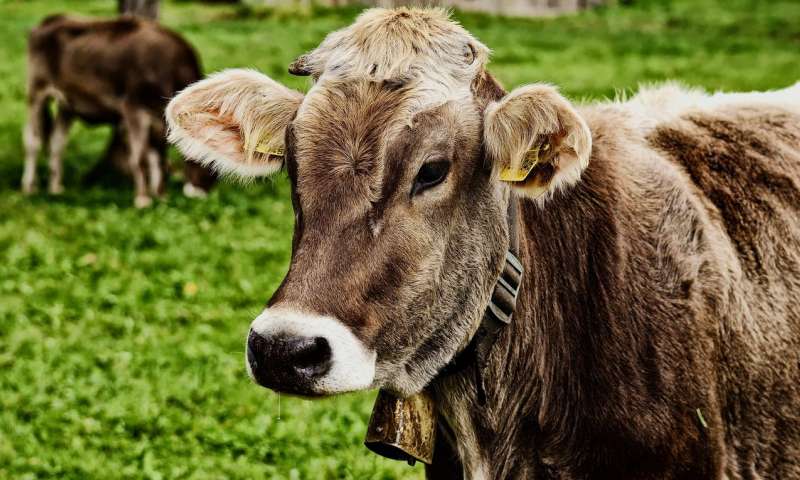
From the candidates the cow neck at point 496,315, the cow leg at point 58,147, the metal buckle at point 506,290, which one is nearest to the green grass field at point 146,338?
the cow leg at point 58,147

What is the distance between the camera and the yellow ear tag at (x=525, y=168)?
3277mm

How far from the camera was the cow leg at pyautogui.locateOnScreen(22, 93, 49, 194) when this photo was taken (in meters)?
12.5

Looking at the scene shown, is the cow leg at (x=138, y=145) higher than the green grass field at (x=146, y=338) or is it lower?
higher

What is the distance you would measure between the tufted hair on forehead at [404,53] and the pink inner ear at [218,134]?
378mm

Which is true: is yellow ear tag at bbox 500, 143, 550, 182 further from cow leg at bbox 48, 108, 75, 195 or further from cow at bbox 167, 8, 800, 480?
cow leg at bbox 48, 108, 75, 195

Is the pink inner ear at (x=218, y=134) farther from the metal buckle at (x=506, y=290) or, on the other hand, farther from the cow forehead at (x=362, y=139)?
the metal buckle at (x=506, y=290)

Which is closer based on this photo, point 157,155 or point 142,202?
point 142,202

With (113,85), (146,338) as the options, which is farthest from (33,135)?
(146,338)

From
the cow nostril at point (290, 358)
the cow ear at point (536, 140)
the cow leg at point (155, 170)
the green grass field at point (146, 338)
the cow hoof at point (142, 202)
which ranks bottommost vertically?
the green grass field at point (146, 338)

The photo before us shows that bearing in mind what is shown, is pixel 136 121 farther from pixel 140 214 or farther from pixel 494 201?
pixel 494 201

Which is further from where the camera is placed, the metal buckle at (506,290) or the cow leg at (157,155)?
the cow leg at (157,155)

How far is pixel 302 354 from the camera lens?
112 inches

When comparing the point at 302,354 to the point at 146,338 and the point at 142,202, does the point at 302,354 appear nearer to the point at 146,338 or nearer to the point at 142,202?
the point at 146,338

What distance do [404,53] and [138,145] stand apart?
359 inches
